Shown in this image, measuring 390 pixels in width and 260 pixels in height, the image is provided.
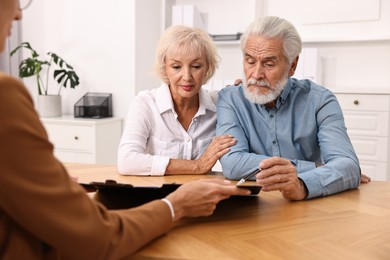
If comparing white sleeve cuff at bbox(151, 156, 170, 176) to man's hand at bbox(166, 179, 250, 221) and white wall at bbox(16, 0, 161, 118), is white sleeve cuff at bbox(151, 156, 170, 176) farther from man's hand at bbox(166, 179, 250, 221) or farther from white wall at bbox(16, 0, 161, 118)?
white wall at bbox(16, 0, 161, 118)

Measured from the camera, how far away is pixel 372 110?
3.16m

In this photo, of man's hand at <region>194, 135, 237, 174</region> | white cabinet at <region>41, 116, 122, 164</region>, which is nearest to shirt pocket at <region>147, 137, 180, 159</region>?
man's hand at <region>194, 135, 237, 174</region>

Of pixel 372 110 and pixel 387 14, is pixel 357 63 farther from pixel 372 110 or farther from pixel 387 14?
pixel 372 110

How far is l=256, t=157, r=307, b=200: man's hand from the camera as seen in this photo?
1.21m

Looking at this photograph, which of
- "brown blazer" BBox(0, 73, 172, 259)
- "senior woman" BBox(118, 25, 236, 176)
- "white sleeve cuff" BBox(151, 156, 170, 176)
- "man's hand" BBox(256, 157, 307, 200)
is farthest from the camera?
A: "senior woman" BBox(118, 25, 236, 176)

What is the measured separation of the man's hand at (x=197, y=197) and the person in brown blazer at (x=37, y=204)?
6.1 inches

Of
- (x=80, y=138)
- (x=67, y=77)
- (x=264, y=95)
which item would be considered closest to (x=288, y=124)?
(x=264, y=95)

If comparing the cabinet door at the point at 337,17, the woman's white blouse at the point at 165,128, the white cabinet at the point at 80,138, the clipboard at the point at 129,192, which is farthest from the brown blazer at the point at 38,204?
the cabinet door at the point at 337,17

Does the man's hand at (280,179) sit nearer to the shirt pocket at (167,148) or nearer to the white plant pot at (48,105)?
the shirt pocket at (167,148)

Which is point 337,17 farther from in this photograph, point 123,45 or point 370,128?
point 123,45

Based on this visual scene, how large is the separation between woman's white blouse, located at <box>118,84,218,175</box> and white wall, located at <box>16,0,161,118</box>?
1.77 meters

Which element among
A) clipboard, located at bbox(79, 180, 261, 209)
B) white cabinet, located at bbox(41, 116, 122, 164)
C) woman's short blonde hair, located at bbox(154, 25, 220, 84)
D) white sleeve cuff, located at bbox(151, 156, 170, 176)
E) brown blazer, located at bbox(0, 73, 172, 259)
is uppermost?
woman's short blonde hair, located at bbox(154, 25, 220, 84)

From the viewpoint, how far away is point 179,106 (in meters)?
1.98

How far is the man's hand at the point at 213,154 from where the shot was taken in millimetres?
1601
